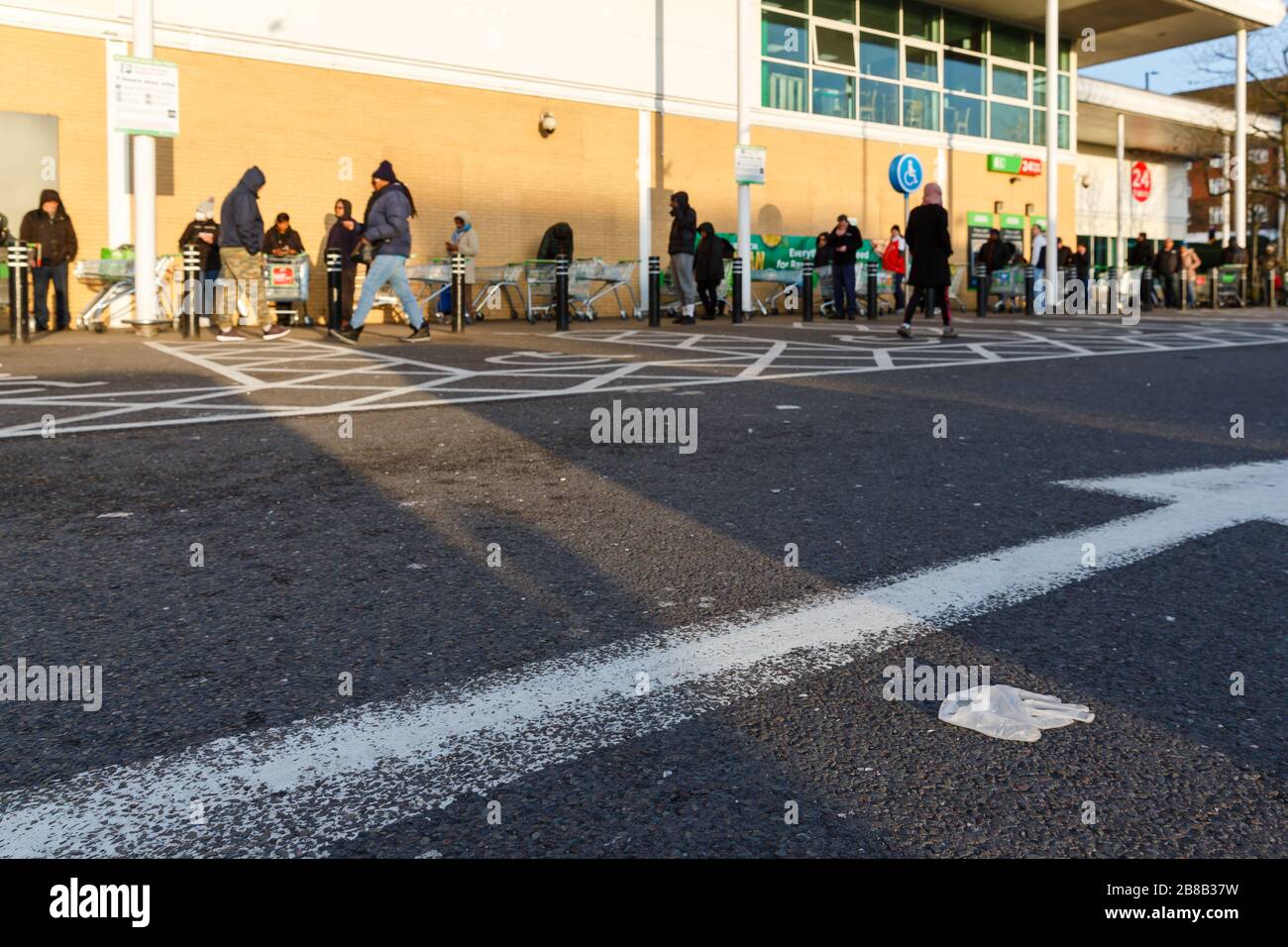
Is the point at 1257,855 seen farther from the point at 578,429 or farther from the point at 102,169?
the point at 102,169

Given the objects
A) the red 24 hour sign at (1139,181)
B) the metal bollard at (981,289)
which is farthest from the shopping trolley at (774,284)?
the red 24 hour sign at (1139,181)

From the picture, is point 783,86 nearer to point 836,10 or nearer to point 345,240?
point 836,10

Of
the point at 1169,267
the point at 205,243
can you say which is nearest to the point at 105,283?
the point at 205,243

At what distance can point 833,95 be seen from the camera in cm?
2814

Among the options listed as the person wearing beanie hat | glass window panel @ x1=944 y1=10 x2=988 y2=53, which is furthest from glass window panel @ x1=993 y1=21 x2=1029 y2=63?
the person wearing beanie hat

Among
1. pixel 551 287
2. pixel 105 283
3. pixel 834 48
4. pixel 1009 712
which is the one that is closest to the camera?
pixel 1009 712

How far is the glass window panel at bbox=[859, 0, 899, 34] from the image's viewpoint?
28453 mm

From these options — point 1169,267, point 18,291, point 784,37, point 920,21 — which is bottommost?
point 18,291

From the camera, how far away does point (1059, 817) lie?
2406 millimetres

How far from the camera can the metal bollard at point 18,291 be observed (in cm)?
1409

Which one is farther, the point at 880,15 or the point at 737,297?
the point at 880,15

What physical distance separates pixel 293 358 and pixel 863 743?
11055mm

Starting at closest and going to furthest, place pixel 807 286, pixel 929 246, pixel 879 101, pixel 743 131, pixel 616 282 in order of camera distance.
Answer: pixel 929 246, pixel 807 286, pixel 616 282, pixel 743 131, pixel 879 101

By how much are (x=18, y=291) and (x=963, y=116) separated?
2344 cm
